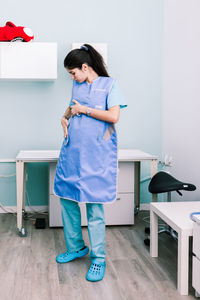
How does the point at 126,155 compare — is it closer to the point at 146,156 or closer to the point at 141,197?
the point at 146,156

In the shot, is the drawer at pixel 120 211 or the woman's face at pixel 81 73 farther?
the drawer at pixel 120 211

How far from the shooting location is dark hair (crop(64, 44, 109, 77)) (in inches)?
74.3

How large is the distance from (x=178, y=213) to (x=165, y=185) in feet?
1.28

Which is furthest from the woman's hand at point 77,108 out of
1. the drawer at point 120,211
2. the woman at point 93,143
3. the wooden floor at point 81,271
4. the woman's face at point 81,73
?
the drawer at point 120,211

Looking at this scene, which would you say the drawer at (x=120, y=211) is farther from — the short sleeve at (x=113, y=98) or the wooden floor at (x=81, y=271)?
the short sleeve at (x=113, y=98)

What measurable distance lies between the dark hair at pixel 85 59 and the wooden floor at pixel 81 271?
44.9 inches

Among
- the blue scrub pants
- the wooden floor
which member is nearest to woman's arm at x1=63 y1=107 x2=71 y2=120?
the blue scrub pants

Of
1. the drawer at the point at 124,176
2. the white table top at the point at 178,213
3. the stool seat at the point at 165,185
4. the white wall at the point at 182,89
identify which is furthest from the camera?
the drawer at the point at 124,176

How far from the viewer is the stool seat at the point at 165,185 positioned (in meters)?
2.28

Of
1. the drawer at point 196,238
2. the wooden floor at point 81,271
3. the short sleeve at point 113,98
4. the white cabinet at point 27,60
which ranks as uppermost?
the white cabinet at point 27,60

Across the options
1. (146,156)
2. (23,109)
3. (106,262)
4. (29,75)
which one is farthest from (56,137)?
(106,262)

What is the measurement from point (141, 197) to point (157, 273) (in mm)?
1418

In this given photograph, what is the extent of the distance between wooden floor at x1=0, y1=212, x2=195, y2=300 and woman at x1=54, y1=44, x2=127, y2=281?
114 millimetres

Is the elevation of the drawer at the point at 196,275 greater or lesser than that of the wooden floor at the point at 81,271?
greater
